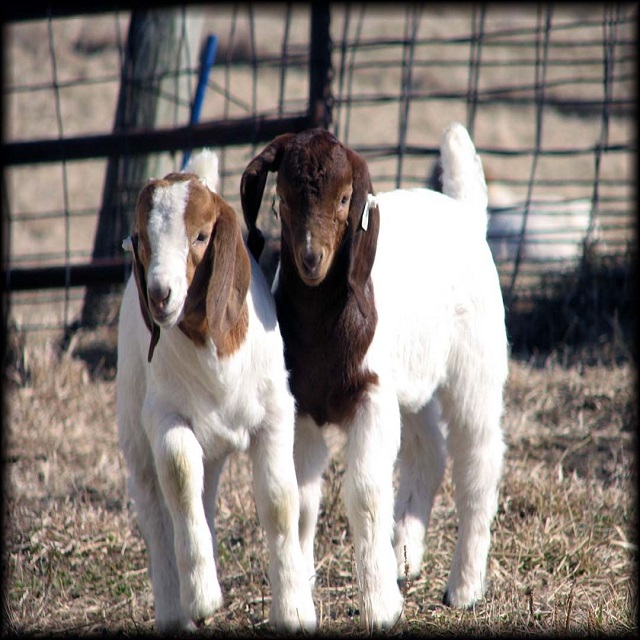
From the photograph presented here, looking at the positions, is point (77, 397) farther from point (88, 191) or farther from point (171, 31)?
point (88, 191)

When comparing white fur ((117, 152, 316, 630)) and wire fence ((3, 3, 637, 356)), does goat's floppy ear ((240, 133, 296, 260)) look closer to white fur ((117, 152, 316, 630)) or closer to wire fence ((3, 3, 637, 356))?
white fur ((117, 152, 316, 630))

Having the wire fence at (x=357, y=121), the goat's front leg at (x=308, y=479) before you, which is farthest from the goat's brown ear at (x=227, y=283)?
the wire fence at (x=357, y=121)

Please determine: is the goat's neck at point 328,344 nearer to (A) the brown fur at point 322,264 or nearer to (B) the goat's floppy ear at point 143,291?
(A) the brown fur at point 322,264

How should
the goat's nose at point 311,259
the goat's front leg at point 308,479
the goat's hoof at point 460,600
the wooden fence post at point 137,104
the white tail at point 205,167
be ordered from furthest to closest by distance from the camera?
the wooden fence post at point 137,104
the goat's hoof at point 460,600
the goat's front leg at point 308,479
the white tail at point 205,167
the goat's nose at point 311,259

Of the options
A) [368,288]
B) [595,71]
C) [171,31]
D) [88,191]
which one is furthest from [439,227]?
[595,71]

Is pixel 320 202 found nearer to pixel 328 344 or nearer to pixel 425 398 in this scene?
pixel 328 344

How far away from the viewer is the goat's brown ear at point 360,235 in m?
3.41

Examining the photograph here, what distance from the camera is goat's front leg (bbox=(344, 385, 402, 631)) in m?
3.52

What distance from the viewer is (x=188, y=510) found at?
3316 millimetres

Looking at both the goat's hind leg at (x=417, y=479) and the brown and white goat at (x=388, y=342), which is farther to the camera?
the goat's hind leg at (x=417, y=479)

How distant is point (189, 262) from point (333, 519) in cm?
188

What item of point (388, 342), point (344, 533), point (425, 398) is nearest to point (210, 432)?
point (388, 342)

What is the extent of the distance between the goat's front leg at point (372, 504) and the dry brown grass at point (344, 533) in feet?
0.53

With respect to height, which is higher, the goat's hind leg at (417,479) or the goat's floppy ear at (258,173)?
the goat's floppy ear at (258,173)
